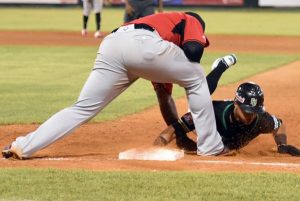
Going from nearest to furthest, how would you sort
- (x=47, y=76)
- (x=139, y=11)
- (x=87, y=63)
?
(x=47, y=76), (x=87, y=63), (x=139, y=11)

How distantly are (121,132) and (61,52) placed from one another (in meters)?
10.2

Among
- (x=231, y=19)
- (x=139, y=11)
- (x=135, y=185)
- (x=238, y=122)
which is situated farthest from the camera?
(x=231, y=19)

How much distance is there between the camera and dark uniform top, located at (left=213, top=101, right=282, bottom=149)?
22.6ft

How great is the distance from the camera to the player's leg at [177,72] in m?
5.98

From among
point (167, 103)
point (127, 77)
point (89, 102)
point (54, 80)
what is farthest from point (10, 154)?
point (54, 80)

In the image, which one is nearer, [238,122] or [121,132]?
[238,122]

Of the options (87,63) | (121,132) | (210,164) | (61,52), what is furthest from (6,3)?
(210,164)

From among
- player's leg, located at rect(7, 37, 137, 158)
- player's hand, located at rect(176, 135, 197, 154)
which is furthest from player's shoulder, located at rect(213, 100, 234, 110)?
player's leg, located at rect(7, 37, 137, 158)

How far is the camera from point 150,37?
237 inches

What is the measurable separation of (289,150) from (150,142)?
1497mm

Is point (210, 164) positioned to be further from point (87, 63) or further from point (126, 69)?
point (87, 63)

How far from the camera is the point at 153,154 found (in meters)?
6.68

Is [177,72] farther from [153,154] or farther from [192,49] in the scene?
[153,154]

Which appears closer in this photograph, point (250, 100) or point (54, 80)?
point (250, 100)
